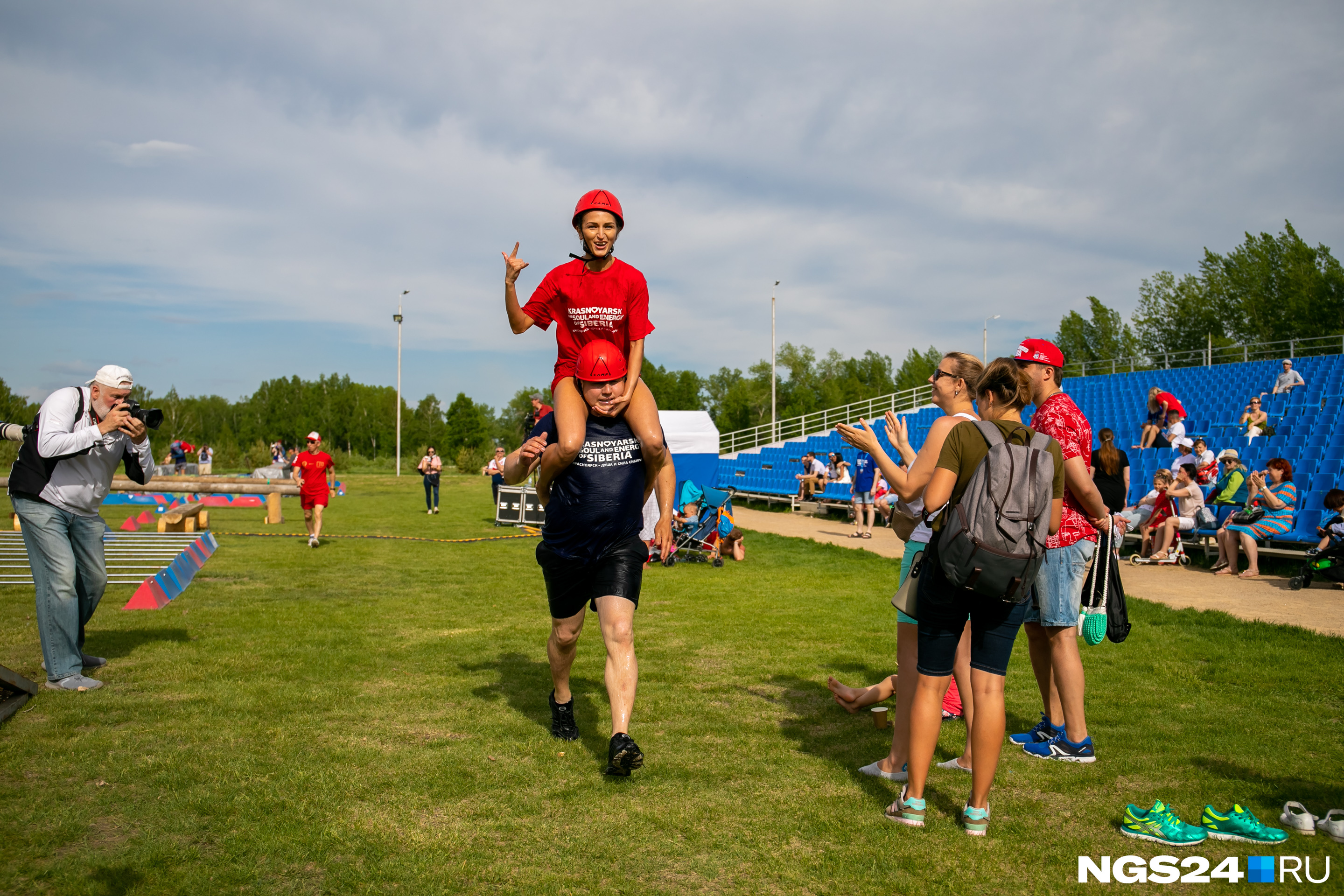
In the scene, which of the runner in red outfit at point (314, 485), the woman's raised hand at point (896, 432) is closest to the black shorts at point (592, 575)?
the woman's raised hand at point (896, 432)

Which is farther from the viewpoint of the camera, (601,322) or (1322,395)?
(1322,395)

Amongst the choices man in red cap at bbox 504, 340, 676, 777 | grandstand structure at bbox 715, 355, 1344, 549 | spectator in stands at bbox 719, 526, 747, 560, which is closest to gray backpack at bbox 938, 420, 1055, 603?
man in red cap at bbox 504, 340, 676, 777

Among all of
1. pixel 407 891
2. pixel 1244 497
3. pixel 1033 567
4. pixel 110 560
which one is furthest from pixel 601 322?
pixel 1244 497

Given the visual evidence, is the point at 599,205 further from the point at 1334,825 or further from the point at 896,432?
the point at 1334,825

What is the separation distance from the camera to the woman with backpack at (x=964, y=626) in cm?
338

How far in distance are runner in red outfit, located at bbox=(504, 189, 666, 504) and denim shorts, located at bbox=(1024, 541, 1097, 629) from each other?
2.00 metres

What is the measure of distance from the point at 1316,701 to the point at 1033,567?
3608 millimetres

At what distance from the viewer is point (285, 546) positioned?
47.5ft

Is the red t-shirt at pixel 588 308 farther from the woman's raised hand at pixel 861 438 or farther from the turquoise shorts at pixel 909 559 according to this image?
the turquoise shorts at pixel 909 559

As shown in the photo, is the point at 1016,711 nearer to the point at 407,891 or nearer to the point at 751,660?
the point at 751,660

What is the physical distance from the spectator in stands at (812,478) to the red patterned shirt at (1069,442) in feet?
64.9

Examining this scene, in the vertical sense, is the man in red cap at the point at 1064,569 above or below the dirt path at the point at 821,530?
above

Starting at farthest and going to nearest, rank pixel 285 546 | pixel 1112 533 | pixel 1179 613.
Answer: pixel 285 546
pixel 1179 613
pixel 1112 533

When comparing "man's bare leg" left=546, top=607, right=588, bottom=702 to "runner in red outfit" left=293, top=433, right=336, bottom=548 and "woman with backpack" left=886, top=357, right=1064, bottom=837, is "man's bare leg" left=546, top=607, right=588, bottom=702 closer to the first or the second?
"woman with backpack" left=886, top=357, right=1064, bottom=837
